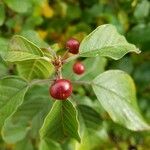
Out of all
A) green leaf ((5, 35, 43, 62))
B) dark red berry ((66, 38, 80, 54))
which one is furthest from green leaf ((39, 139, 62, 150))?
green leaf ((5, 35, 43, 62))

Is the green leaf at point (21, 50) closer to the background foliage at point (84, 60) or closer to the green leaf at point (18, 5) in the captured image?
the background foliage at point (84, 60)

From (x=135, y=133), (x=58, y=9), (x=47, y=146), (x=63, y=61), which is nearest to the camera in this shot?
(x=63, y=61)

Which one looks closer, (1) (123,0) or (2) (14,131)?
(2) (14,131)

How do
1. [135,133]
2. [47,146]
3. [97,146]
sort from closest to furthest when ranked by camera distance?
[47,146], [97,146], [135,133]

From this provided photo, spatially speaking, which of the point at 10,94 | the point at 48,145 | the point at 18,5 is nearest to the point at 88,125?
the point at 48,145

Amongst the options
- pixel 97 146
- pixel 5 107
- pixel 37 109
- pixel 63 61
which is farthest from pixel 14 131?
pixel 63 61

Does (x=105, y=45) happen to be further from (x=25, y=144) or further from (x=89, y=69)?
(x=25, y=144)

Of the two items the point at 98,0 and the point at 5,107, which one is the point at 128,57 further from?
the point at 5,107
